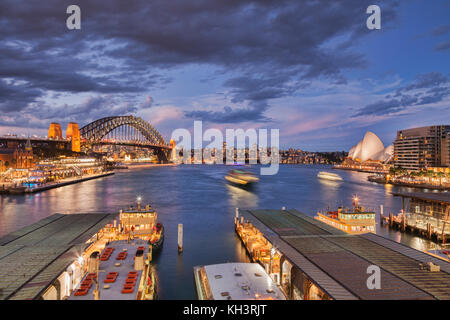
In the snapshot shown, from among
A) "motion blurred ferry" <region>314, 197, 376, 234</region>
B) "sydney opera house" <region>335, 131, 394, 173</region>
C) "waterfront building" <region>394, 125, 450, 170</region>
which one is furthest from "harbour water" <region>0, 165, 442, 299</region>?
"sydney opera house" <region>335, 131, 394, 173</region>

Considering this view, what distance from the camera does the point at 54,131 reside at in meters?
73.9

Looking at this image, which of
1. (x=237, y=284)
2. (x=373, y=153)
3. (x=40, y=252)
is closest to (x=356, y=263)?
(x=237, y=284)

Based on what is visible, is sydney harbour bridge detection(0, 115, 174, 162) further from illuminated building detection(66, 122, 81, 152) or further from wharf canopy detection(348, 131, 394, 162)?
wharf canopy detection(348, 131, 394, 162)

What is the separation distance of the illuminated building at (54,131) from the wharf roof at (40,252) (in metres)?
69.1

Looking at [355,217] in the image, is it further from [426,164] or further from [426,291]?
[426,164]

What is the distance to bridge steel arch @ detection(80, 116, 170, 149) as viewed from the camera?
3223 inches

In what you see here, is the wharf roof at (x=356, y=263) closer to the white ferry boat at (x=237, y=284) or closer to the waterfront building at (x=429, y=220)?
the white ferry boat at (x=237, y=284)

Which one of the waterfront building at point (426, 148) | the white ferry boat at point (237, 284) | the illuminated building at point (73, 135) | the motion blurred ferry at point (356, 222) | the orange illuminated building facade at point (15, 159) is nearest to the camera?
the white ferry boat at point (237, 284)

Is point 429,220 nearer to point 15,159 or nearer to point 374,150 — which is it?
point 15,159

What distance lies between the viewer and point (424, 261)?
25.1 feet

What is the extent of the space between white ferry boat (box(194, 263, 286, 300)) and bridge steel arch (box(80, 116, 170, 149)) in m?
77.7

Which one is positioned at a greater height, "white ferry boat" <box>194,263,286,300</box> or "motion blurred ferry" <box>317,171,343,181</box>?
"white ferry boat" <box>194,263,286,300</box>

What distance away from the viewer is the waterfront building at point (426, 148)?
198 feet

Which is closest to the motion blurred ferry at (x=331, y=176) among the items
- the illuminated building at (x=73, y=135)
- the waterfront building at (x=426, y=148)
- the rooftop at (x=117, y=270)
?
the waterfront building at (x=426, y=148)
